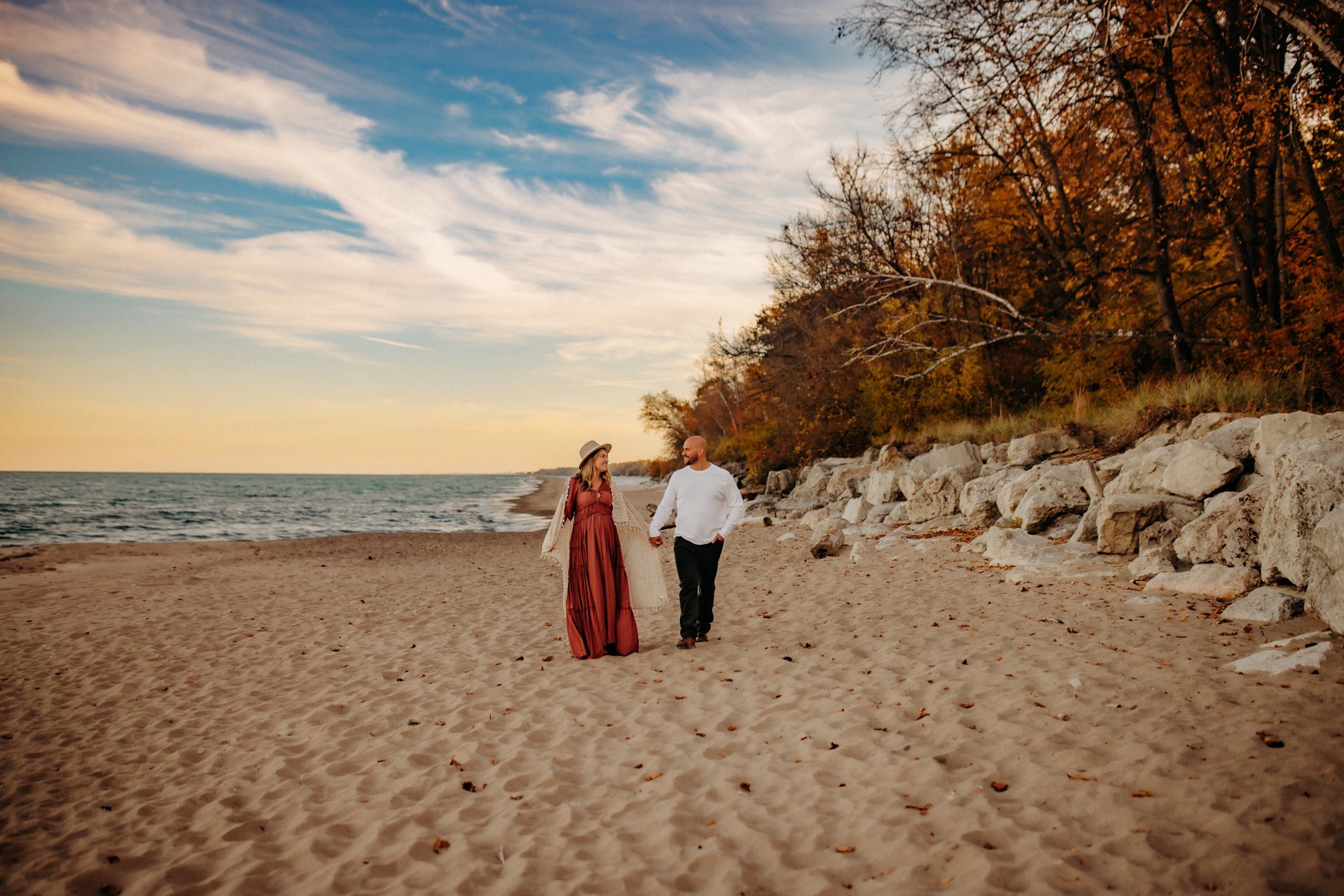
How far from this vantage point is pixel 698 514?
7.09 metres

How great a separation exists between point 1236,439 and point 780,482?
18.7 meters

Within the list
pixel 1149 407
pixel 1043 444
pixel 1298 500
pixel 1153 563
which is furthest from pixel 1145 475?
pixel 1043 444

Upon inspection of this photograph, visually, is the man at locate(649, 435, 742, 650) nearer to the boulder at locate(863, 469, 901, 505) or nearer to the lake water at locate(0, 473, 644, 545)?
the boulder at locate(863, 469, 901, 505)

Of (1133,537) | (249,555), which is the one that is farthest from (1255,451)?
(249,555)

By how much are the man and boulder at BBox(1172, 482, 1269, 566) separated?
216 inches

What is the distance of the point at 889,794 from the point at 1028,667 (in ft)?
8.60

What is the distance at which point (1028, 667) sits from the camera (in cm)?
595

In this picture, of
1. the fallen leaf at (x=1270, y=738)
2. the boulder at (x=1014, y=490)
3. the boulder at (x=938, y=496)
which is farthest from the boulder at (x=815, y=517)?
the fallen leaf at (x=1270, y=738)

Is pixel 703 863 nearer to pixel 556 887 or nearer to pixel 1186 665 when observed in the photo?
pixel 556 887

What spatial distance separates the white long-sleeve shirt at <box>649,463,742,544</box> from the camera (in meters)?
7.09

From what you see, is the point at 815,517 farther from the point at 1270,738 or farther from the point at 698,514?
the point at 1270,738

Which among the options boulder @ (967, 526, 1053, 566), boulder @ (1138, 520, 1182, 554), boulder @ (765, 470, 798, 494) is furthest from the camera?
boulder @ (765, 470, 798, 494)

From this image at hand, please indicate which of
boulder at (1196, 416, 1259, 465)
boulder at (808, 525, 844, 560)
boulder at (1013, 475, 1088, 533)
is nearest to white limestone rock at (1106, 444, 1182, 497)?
boulder at (1196, 416, 1259, 465)

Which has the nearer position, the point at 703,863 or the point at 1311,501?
the point at 703,863
